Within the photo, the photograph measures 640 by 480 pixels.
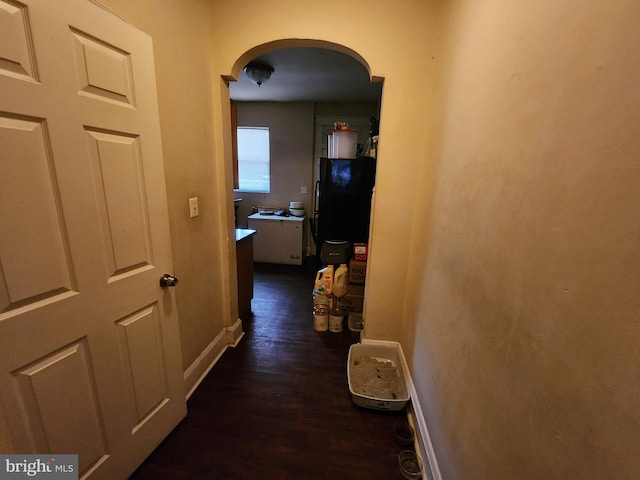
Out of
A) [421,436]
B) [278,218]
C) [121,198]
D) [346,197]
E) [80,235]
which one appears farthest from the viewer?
[278,218]

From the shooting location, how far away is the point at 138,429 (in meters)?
1.22

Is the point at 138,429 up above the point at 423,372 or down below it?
below

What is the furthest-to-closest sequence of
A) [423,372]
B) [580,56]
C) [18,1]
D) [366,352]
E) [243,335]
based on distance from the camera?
[243,335] < [366,352] < [423,372] < [18,1] < [580,56]

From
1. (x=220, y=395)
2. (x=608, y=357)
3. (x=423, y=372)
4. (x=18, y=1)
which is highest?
(x=18, y=1)

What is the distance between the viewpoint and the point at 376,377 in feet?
6.01

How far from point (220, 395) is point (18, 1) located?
1948mm

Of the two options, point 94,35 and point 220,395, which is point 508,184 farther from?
point 220,395

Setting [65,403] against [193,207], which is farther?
[193,207]

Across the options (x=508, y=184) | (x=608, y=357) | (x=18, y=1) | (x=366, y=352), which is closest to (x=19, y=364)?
(x=18, y=1)

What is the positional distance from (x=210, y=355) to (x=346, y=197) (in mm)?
A: 2105

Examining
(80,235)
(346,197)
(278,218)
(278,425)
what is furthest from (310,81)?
(278,425)

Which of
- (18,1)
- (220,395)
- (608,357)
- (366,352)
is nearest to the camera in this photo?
(608,357)

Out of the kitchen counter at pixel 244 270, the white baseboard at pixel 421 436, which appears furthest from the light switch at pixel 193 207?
the white baseboard at pixel 421 436

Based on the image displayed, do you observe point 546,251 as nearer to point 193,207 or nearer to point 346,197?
point 193,207
